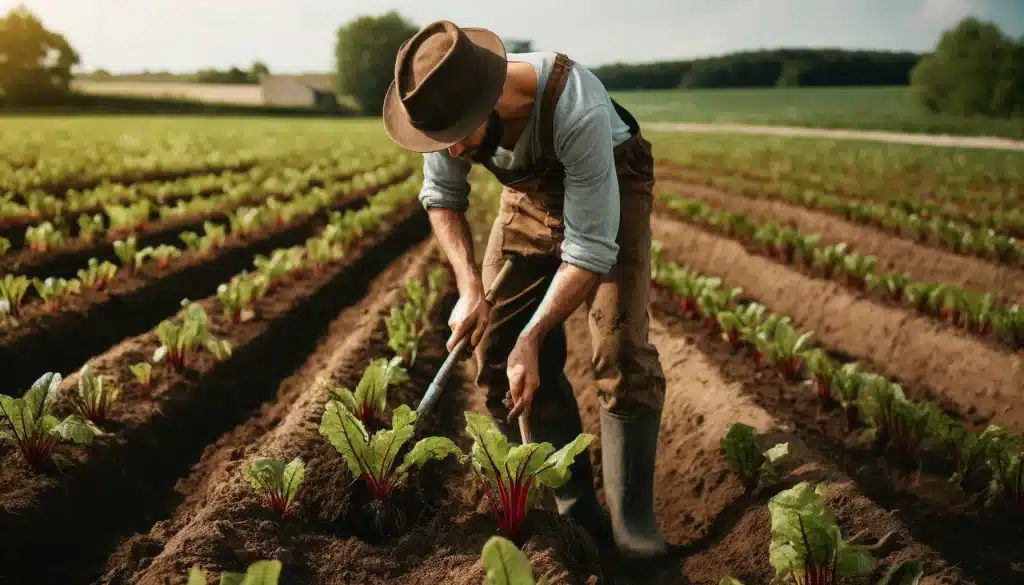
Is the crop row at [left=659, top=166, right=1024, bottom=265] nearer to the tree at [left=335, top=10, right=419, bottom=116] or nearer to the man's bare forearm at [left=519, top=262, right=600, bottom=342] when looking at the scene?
the man's bare forearm at [left=519, top=262, right=600, bottom=342]

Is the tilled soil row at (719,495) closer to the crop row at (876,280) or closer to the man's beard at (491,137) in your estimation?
the man's beard at (491,137)

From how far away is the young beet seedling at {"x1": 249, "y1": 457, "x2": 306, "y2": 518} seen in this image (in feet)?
9.01

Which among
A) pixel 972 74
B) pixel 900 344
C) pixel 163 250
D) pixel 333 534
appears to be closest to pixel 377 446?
pixel 333 534

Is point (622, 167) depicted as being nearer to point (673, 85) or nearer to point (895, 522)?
point (895, 522)

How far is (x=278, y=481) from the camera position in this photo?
9.12 feet

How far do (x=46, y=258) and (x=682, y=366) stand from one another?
5474 millimetres

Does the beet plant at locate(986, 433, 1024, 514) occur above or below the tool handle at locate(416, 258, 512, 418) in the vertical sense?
below

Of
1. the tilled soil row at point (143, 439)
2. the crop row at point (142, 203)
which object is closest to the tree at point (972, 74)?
the crop row at point (142, 203)

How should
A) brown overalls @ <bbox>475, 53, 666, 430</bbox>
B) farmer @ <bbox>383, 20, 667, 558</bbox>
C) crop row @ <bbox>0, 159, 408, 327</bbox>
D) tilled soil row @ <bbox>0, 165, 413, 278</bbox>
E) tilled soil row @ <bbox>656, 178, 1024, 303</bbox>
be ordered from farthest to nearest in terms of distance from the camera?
tilled soil row @ <bbox>656, 178, 1024, 303</bbox> → tilled soil row @ <bbox>0, 165, 413, 278</bbox> → crop row @ <bbox>0, 159, 408, 327</bbox> → brown overalls @ <bbox>475, 53, 666, 430</bbox> → farmer @ <bbox>383, 20, 667, 558</bbox>

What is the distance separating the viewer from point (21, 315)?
5.20 metres

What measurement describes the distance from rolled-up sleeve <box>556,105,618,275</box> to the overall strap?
72 mm

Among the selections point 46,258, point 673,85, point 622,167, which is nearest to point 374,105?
point 673,85

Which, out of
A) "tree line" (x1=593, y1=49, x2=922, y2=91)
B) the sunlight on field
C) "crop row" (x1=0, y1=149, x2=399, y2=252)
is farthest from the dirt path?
the sunlight on field

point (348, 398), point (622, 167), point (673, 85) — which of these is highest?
point (673, 85)
